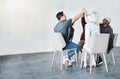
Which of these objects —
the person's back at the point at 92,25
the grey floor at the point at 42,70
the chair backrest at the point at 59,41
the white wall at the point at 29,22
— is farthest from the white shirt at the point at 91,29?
the white wall at the point at 29,22

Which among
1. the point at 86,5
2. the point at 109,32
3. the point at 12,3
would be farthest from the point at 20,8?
the point at 109,32

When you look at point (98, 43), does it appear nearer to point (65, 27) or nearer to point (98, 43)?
point (98, 43)

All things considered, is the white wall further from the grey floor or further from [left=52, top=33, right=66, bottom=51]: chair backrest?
[left=52, top=33, right=66, bottom=51]: chair backrest

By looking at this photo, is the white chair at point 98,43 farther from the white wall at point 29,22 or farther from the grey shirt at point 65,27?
the white wall at point 29,22

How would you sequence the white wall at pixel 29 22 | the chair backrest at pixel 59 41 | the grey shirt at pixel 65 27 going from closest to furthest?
the chair backrest at pixel 59 41 < the grey shirt at pixel 65 27 < the white wall at pixel 29 22

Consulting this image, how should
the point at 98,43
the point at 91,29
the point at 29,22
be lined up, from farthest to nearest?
1. the point at 29,22
2. the point at 91,29
3. the point at 98,43

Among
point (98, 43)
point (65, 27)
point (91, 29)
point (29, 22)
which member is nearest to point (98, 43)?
point (98, 43)

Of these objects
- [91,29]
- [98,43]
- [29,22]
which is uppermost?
[29,22]

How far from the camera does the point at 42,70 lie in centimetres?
487

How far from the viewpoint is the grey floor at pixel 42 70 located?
448 centimetres

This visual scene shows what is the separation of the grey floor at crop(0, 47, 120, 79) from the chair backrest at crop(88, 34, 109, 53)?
1.62 feet

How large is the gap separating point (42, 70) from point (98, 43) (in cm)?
132

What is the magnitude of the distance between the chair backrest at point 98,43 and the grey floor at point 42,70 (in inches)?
19.5

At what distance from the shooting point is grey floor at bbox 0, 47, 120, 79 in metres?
4.48
